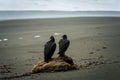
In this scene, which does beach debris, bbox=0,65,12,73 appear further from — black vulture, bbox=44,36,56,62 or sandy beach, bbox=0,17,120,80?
black vulture, bbox=44,36,56,62

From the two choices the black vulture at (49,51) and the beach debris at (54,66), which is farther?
the black vulture at (49,51)

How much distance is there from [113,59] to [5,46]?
758 centimetres

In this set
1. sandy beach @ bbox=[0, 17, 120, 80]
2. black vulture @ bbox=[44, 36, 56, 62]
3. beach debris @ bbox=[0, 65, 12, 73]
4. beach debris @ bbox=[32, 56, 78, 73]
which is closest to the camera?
sandy beach @ bbox=[0, 17, 120, 80]

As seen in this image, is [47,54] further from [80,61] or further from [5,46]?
[5,46]

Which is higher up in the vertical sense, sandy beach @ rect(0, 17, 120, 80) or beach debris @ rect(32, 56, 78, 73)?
beach debris @ rect(32, 56, 78, 73)

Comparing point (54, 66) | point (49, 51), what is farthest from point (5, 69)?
point (54, 66)

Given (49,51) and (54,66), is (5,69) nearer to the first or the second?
(49,51)

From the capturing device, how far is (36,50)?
19641 mm

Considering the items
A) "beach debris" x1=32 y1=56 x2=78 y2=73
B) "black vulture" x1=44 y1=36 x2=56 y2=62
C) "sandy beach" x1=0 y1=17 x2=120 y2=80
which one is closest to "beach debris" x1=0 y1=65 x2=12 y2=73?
"sandy beach" x1=0 y1=17 x2=120 y2=80

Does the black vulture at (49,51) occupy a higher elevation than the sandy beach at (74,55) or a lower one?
higher

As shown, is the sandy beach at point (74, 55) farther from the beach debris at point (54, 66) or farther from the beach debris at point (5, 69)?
the beach debris at point (54, 66)

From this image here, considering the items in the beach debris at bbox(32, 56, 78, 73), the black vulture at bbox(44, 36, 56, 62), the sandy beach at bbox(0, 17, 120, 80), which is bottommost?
the sandy beach at bbox(0, 17, 120, 80)

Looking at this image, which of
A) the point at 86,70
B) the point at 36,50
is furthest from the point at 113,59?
the point at 36,50

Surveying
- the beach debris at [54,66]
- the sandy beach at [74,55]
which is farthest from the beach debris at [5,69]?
the beach debris at [54,66]
